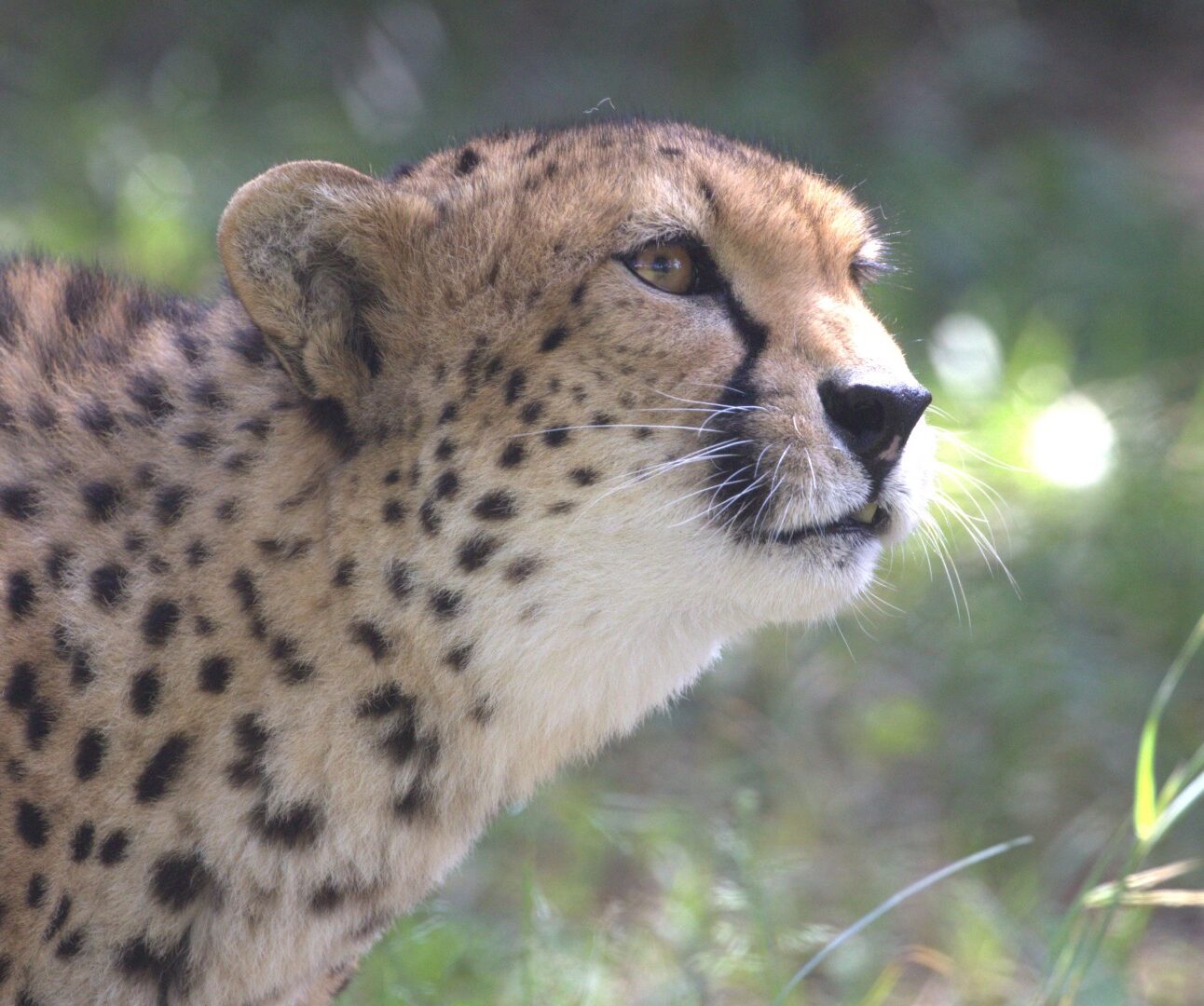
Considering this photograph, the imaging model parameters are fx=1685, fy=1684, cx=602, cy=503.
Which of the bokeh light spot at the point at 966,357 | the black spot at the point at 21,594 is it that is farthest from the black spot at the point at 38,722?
the bokeh light spot at the point at 966,357

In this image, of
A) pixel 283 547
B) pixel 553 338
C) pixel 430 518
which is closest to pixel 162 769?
pixel 283 547

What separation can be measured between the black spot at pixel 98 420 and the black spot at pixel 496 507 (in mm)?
518

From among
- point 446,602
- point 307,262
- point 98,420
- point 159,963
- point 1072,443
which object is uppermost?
point 1072,443

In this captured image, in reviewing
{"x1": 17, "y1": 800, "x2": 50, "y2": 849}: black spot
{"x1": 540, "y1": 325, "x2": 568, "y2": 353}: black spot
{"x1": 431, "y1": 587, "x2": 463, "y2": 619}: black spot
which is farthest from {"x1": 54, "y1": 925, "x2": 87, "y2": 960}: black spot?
{"x1": 540, "y1": 325, "x2": 568, "y2": 353}: black spot

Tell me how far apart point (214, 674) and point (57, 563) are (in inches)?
9.4

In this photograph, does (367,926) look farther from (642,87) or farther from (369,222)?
(642,87)

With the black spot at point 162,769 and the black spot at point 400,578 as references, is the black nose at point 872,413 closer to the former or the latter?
the black spot at point 400,578

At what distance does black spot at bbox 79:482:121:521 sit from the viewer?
207 cm

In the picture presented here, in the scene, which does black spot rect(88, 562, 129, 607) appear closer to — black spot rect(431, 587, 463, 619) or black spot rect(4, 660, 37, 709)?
A: black spot rect(4, 660, 37, 709)

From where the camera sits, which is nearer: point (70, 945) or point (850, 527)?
point (70, 945)

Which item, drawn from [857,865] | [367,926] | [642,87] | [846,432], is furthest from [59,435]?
[642,87]

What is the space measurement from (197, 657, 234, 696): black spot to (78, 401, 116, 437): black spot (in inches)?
13.9

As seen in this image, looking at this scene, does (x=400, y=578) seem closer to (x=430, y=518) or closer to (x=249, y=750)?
(x=430, y=518)

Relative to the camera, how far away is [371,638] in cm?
200
